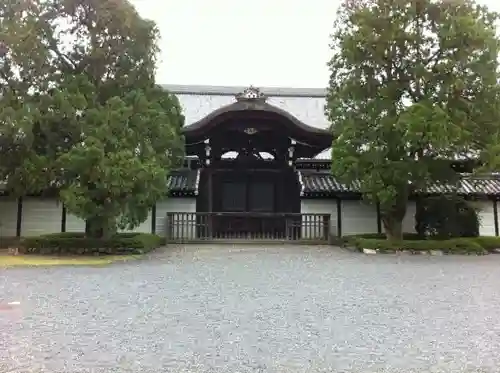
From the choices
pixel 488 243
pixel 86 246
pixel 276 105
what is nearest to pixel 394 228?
pixel 488 243

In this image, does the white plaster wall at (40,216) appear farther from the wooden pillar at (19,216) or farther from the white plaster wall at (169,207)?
the white plaster wall at (169,207)

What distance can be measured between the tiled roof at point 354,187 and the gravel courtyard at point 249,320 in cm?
878

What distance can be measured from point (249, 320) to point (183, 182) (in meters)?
14.3

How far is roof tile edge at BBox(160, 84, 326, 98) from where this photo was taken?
29.1 m

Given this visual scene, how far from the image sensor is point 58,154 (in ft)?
42.7

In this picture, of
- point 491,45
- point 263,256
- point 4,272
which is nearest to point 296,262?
point 263,256

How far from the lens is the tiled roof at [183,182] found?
741 inches

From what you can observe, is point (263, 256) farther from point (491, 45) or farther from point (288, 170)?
point (491, 45)

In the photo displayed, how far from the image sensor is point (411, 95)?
1535 cm

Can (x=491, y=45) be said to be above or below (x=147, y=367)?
above

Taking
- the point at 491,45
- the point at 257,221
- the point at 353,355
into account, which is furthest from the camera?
the point at 257,221

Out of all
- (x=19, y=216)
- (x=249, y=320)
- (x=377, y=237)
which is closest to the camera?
(x=249, y=320)

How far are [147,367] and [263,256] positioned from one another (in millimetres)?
9438

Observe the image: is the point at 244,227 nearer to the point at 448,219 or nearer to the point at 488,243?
the point at 448,219
